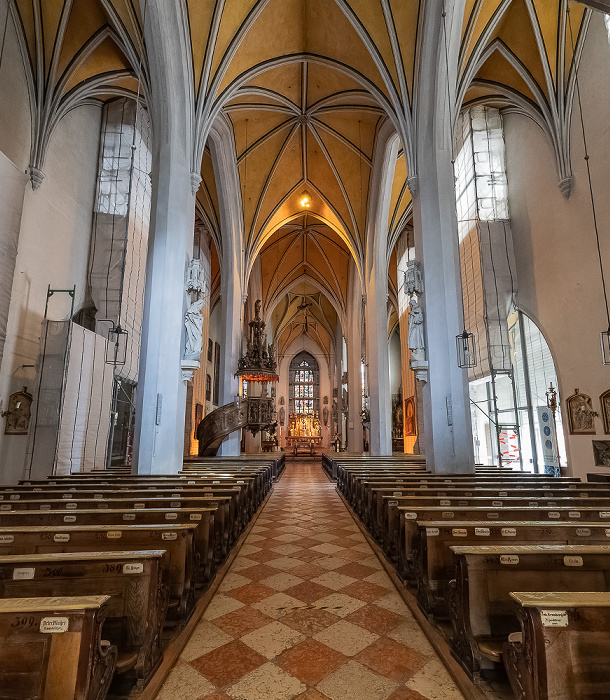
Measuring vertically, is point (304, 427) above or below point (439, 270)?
below

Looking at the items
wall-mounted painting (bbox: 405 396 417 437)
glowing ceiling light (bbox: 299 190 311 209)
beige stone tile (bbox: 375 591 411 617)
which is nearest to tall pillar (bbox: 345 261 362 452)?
wall-mounted painting (bbox: 405 396 417 437)

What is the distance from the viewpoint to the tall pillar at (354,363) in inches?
748

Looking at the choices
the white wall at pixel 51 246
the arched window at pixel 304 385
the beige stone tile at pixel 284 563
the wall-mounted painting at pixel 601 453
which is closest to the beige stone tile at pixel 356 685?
the beige stone tile at pixel 284 563

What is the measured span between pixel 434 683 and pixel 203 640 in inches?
49.8

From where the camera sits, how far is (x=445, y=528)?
2.62 m

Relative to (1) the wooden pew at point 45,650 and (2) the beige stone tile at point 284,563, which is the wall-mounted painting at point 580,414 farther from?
(1) the wooden pew at point 45,650

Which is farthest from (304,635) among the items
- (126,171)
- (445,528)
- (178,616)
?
(126,171)

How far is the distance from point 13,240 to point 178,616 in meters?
6.74

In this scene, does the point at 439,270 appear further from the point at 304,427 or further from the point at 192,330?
the point at 304,427

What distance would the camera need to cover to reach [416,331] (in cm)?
845

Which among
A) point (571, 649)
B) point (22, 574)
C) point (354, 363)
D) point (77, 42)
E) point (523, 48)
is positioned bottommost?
point (571, 649)

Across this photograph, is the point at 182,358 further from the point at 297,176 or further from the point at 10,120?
the point at 297,176

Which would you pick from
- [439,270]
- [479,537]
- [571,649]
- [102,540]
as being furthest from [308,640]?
[439,270]

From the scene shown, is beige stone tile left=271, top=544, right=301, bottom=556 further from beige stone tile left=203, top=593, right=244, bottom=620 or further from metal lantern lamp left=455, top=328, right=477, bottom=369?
metal lantern lamp left=455, top=328, right=477, bottom=369
